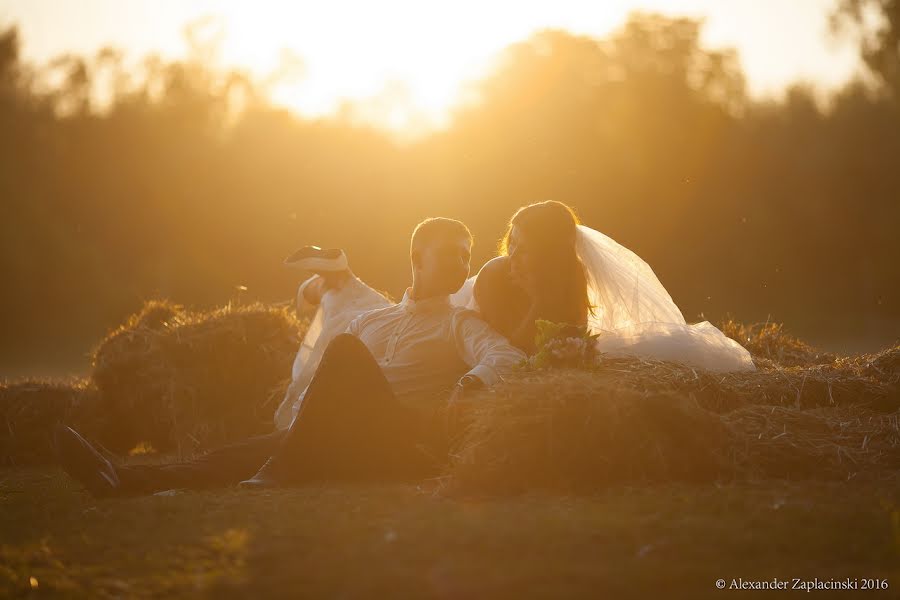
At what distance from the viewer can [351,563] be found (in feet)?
9.62

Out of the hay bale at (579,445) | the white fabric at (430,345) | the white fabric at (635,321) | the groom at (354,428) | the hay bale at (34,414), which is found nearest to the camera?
the hay bale at (579,445)

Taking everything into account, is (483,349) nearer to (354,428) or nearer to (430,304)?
(430,304)

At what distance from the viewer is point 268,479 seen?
4.50 m

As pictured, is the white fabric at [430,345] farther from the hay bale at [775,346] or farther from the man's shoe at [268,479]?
the hay bale at [775,346]

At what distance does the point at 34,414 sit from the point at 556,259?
362 centimetres

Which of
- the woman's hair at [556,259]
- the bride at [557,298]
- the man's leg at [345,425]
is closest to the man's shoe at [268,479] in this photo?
the man's leg at [345,425]

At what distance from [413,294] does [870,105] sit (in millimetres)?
21514

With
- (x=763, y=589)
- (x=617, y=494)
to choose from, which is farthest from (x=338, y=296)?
(x=763, y=589)

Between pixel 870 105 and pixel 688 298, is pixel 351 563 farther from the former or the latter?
pixel 870 105

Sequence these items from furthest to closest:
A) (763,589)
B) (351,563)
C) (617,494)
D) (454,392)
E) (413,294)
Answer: (413,294) → (454,392) → (617,494) → (351,563) → (763,589)

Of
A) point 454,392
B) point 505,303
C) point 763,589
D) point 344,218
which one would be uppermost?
point 344,218

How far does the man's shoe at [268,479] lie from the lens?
4.48 meters

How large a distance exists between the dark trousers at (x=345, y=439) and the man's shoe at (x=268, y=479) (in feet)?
0.07

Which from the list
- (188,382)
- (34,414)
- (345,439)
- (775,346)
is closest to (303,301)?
(188,382)
